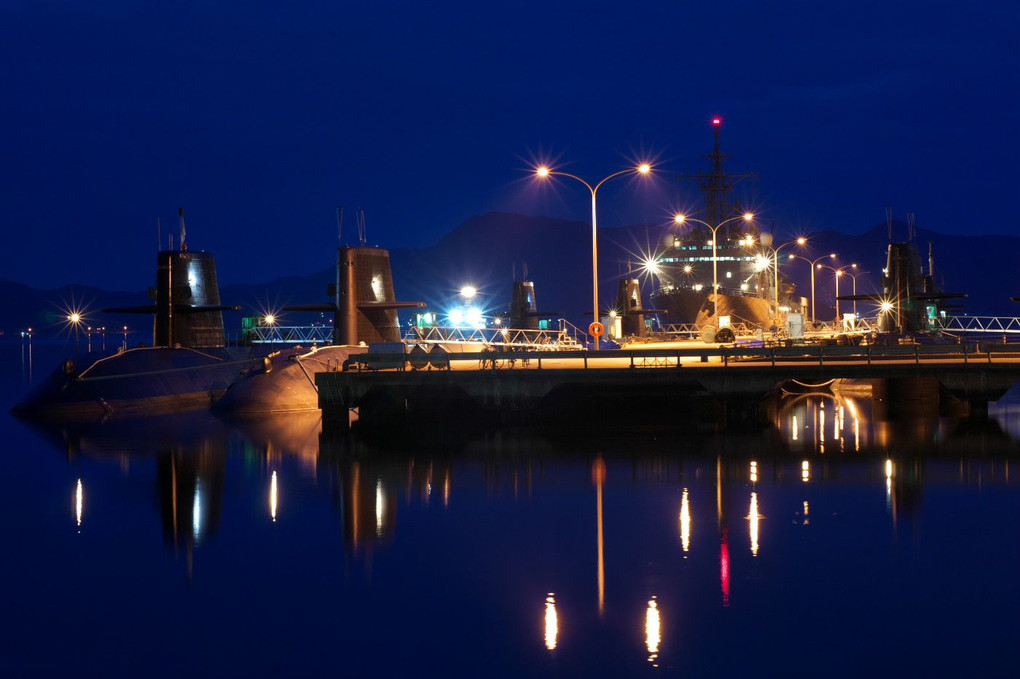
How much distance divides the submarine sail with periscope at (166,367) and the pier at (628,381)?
14.1 metres

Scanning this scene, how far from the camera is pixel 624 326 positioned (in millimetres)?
81875

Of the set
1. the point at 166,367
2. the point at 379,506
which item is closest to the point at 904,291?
the point at 166,367

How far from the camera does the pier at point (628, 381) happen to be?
1599 inches

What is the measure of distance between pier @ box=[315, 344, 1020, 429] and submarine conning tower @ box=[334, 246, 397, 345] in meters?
13.6

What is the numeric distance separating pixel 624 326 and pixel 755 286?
36694 mm

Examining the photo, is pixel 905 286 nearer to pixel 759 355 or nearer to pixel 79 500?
pixel 759 355

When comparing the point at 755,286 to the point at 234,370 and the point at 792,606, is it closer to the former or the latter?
the point at 234,370

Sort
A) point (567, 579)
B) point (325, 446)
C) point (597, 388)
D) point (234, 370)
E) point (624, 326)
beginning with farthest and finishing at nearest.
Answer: point (624, 326)
point (234, 370)
point (597, 388)
point (325, 446)
point (567, 579)

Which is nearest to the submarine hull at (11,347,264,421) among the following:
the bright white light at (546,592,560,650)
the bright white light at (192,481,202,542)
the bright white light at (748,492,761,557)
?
the bright white light at (192,481,202,542)

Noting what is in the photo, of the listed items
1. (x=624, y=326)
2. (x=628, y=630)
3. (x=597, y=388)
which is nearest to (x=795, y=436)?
(x=597, y=388)

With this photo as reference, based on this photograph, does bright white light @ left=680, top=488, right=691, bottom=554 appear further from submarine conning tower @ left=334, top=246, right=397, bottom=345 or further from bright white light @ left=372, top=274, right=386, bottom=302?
bright white light @ left=372, top=274, right=386, bottom=302

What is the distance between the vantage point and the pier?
40.6 m

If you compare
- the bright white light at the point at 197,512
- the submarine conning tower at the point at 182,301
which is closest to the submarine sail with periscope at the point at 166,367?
the submarine conning tower at the point at 182,301

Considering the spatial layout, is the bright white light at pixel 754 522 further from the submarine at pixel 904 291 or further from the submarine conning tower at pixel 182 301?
the submarine at pixel 904 291
